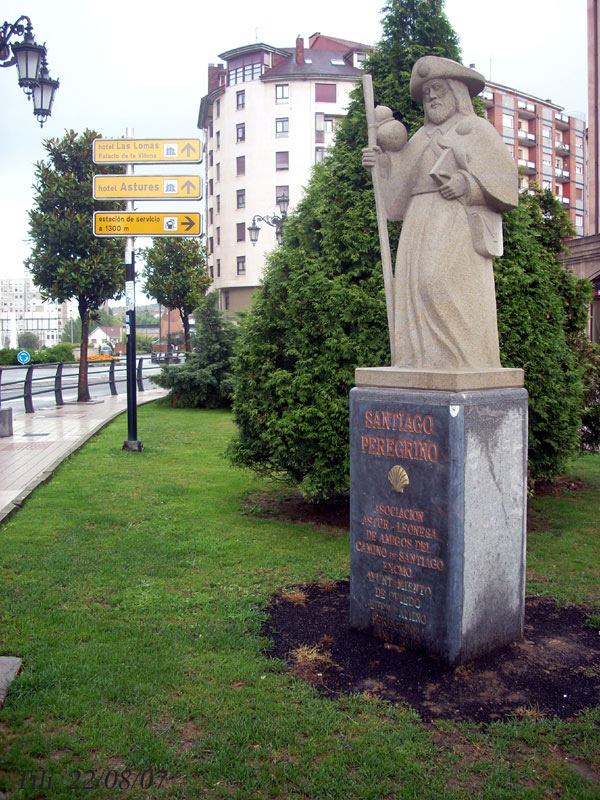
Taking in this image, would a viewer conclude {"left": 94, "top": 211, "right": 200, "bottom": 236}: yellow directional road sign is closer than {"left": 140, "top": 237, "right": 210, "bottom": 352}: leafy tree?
Yes

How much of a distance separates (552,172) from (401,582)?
70635 mm

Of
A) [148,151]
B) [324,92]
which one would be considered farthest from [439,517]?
[324,92]

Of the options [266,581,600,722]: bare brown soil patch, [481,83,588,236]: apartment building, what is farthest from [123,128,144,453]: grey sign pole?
[481,83,588,236]: apartment building

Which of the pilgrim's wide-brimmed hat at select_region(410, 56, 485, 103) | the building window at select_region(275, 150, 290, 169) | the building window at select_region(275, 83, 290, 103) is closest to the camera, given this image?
the pilgrim's wide-brimmed hat at select_region(410, 56, 485, 103)

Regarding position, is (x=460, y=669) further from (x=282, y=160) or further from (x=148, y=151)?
(x=282, y=160)

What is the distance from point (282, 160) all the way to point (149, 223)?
4028cm

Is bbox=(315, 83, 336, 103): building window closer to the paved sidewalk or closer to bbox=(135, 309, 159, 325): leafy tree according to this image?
the paved sidewalk

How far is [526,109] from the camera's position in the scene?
64.9m

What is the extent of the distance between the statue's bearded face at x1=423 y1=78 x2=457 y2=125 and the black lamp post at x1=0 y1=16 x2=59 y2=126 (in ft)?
15.5

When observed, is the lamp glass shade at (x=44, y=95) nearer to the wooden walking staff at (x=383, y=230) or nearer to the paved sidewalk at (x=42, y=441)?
the paved sidewalk at (x=42, y=441)

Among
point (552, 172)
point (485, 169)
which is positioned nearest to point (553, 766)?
point (485, 169)

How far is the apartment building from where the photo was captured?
63062mm

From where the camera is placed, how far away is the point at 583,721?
365 centimetres

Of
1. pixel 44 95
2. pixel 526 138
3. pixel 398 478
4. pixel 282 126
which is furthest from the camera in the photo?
pixel 526 138
